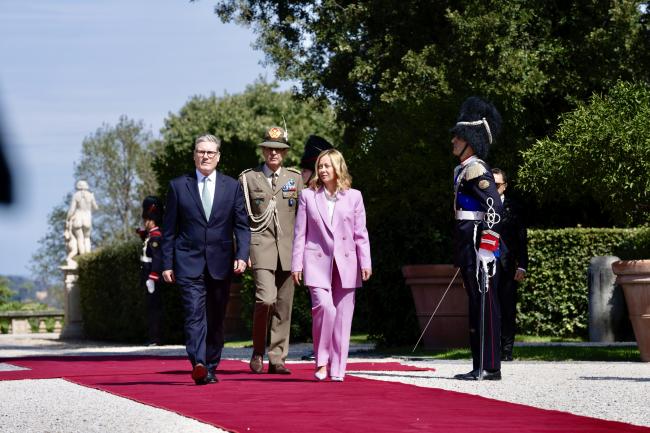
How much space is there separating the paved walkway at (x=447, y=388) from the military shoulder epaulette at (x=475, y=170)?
166 centimetres

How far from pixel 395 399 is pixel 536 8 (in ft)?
52.6

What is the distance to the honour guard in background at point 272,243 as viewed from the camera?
998cm

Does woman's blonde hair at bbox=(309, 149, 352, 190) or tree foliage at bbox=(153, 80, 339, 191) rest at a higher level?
tree foliage at bbox=(153, 80, 339, 191)

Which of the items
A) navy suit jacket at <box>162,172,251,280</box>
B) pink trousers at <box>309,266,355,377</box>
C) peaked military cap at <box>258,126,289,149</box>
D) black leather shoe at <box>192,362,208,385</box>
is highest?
peaked military cap at <box>258,126,289,149</box>

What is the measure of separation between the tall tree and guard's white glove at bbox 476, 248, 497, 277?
4297 cm

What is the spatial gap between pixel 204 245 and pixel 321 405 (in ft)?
7.51

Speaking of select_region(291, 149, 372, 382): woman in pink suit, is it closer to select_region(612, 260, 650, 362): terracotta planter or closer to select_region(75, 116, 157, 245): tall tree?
select_region(612, 260, 650, 362): terracotta planter

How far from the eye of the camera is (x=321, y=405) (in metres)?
6.95

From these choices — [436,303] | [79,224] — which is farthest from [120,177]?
[436,303]

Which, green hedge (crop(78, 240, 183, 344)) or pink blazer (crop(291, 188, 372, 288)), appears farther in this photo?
green hedge (crop(78, 240, 183, 344))

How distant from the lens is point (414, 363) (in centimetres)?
1164

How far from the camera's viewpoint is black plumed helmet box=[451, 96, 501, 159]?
9516mm

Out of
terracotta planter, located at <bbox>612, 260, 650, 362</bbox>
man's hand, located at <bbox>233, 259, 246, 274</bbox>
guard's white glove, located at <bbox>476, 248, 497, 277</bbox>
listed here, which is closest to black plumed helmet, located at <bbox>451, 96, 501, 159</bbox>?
guard's white glove, located at <bbox>476, 248, 497, 277</bbox>

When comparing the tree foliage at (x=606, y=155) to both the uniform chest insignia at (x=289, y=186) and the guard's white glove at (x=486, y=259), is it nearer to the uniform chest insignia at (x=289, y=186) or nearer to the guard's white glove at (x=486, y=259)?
the guard's white glove at (x=486, y=259)
